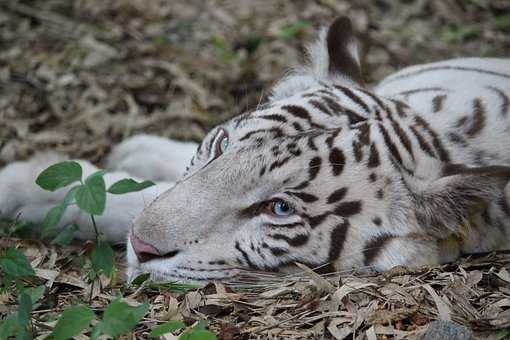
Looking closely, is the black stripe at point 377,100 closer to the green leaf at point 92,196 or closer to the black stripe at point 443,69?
the black stripe at point 443,69

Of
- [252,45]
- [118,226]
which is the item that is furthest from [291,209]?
[252,45]

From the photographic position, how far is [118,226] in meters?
3.13

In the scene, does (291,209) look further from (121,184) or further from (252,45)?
(252,45)

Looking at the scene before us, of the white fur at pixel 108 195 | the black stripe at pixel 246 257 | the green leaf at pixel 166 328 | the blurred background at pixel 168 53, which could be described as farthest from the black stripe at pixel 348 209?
the blurred background at pixel 168 53

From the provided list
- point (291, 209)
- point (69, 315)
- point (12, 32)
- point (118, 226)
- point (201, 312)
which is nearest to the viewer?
point (69, 315)

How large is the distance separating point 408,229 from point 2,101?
2.88 m

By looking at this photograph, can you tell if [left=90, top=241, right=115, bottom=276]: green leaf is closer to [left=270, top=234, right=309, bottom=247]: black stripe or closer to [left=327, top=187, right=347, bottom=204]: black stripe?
[left=270, top=234, right=309, bottom=247]: black stripe

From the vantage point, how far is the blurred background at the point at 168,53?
4.41m

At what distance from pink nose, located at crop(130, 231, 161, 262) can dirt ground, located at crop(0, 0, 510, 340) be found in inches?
→ 4.3

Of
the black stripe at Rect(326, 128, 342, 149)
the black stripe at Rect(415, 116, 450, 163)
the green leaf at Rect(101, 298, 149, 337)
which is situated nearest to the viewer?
the green leaf at Rect(101, 298, 149, 337)

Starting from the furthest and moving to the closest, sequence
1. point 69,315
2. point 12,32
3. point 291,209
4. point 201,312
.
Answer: point 12,32, point 291,209, point 201,312, point 69,315

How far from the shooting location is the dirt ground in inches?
89.3

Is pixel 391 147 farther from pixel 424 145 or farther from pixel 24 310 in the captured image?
pixel 24 310

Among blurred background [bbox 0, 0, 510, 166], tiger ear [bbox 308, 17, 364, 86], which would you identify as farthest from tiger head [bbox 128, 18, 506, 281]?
blurred background [bbox 0, 0, 510, 166]
